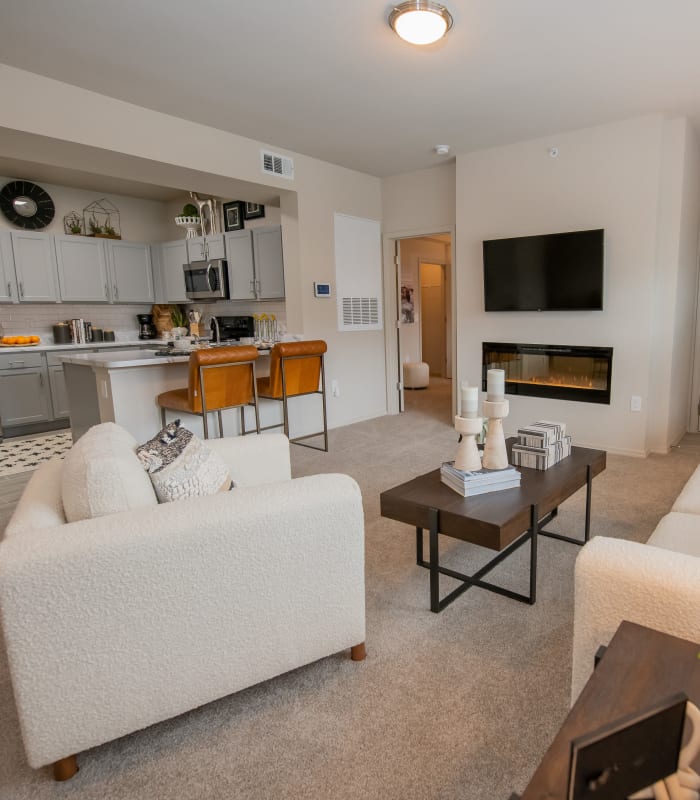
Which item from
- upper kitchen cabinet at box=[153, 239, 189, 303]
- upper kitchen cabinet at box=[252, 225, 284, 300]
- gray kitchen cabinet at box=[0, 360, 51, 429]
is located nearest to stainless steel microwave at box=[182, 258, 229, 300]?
upper kitchen cabinet at box=[153, 239, 189, 303]

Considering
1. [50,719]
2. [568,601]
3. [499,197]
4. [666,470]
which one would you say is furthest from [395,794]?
[499,197]

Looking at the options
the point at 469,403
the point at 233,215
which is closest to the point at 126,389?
the point at 469,403

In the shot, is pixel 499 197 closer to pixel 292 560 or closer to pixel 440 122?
pixel 440 122

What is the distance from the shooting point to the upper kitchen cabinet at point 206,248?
6.00m

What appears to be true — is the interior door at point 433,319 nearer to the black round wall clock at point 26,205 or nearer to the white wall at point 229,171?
the white wall at point 229,171

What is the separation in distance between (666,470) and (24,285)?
6382 mm

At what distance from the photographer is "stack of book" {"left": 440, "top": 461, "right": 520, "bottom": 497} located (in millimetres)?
2131

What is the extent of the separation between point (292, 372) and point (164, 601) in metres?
3.04

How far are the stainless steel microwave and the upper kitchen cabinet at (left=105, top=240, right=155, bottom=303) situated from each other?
79 cm

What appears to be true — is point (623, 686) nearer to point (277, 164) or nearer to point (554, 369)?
point (554, 369)

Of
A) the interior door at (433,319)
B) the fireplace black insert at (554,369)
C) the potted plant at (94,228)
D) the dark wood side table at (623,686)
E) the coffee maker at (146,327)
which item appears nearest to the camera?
the dark wood side table at (623,686)

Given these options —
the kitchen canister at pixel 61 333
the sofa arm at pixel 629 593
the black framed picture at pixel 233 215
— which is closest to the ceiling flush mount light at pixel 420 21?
the sofa arm at pixel 629 593

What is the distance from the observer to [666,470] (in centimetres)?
390

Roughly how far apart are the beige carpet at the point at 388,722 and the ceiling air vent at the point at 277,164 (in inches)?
142
